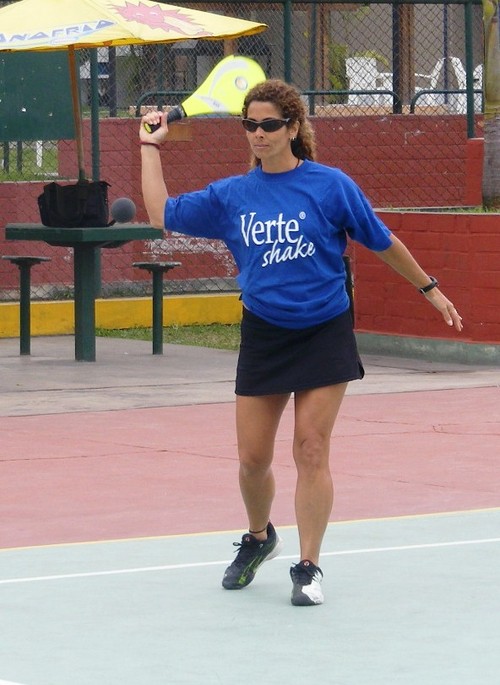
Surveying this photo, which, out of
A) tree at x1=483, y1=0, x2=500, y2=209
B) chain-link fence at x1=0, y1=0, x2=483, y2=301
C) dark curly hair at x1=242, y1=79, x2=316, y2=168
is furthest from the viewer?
chain-link fence at x1=0, y1=0, x2=483, y2=301

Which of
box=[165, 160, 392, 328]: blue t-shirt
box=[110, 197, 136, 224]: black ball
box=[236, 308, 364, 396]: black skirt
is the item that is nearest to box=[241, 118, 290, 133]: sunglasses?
box=[165, 160, 392, 328]: blue t-shirt

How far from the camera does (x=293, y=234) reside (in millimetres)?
6180

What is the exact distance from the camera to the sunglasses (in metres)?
6.23

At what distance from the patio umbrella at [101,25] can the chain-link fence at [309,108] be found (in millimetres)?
2293

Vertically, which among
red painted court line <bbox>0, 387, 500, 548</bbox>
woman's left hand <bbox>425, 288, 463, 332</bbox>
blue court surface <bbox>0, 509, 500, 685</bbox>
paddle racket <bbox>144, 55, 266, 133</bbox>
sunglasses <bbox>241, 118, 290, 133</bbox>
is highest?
paddle racket <bbox>144, 55, 266, 133</bbox>

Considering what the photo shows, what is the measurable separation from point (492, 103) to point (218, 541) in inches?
309

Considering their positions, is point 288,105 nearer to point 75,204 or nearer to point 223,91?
point 223,91

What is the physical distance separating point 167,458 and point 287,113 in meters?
3.69

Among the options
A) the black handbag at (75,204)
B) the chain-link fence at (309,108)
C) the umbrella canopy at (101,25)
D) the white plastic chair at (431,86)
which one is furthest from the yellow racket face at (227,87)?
the white plastic chair at (431,86)

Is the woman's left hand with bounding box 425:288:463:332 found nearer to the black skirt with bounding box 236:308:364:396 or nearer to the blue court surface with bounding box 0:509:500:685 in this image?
the black skirt with bounding box 236:308:364:396

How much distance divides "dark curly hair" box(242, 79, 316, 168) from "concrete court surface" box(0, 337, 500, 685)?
5.40 feet

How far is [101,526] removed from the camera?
778cm

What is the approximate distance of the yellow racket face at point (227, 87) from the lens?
21.1 feet

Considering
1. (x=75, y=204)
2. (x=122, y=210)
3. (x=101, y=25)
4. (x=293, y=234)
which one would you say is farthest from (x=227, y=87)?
(x=122, y=210)
